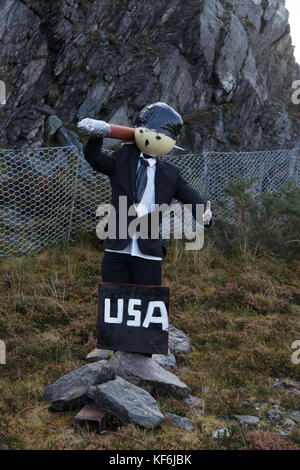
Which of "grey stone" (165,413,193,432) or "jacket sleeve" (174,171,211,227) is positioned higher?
"jacket sleeve" (174,171,211,227)

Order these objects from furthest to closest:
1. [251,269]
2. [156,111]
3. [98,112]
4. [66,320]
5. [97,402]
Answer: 1. [98,112]
2. [251,269]
3. [66,320]
4. [156,111]
5. [97,402]

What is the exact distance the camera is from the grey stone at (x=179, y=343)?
4.43 meters

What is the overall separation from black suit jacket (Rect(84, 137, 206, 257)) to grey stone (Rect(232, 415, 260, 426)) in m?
1.37

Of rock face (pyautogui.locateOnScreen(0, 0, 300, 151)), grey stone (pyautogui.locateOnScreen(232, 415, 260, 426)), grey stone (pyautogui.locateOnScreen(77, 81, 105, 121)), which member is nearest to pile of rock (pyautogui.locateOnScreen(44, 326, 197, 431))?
grey stone (pyautogui.locateOnScreen(232, 415, 260, 426))

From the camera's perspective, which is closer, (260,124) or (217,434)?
(217,434)

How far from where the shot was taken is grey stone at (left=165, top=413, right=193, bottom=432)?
10.4 ft

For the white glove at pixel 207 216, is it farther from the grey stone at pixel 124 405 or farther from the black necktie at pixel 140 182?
the grey stone at pixel 124 405

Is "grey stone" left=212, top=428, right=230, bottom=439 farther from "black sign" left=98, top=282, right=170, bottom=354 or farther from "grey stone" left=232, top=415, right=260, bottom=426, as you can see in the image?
"black sign" left=98, top=282, right=170, bottom=354

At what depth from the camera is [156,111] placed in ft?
12.9

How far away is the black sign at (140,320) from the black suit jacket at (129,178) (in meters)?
0.34

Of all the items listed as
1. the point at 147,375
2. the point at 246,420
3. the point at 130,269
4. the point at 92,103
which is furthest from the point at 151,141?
the point at 92,103

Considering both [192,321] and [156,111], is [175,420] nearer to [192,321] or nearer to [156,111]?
[192,321]
